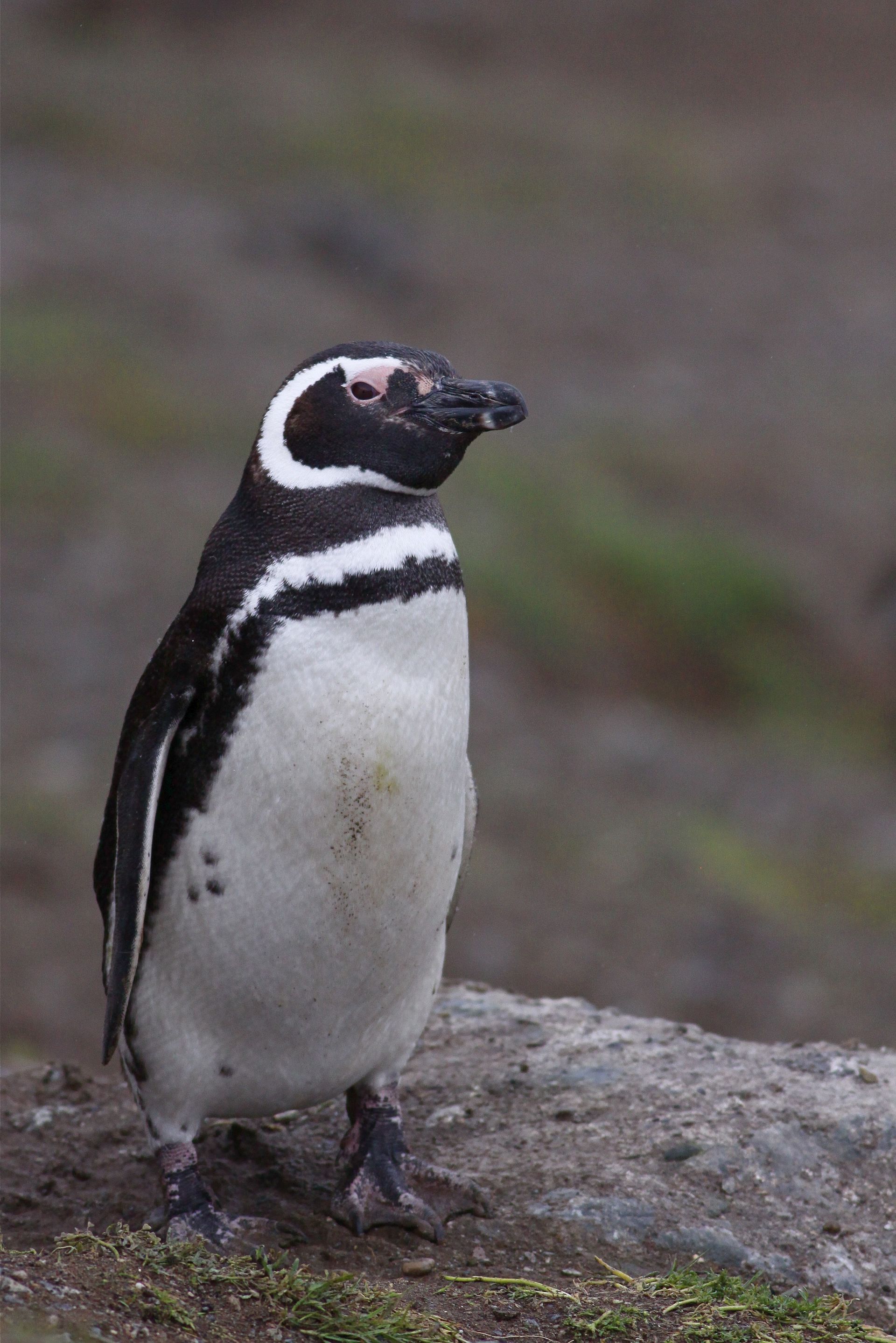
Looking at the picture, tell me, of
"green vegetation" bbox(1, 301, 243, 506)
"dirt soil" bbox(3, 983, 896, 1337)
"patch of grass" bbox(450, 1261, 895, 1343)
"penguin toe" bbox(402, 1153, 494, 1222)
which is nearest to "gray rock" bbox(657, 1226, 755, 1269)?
"dirt soil" bbox(3, 983, 896, 1337)

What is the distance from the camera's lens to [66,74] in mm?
21297

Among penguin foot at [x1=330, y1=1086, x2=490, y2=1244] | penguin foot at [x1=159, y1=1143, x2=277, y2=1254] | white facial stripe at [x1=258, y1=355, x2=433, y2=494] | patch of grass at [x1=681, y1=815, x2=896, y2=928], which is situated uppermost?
white facial stripe at [x1=258, y1=355, x2=433, y2=494]

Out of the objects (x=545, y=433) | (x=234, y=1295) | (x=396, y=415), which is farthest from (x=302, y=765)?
(x=545, y=433)

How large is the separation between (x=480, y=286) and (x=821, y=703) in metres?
7.75

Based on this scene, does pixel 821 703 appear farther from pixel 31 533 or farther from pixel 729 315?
pixel 729 315

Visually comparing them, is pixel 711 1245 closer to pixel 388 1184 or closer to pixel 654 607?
pixel 388 1184

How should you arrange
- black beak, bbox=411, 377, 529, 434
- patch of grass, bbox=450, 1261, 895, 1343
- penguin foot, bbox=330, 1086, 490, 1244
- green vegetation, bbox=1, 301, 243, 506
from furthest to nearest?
green vegetation, bbox=1, 301, 243, 506, penguin foot, bbox=330, 1086, 490, 1244, black beak, bbox=411, 377, 529, 434, patch of grass, bbox=450, 1261, 895, 1343

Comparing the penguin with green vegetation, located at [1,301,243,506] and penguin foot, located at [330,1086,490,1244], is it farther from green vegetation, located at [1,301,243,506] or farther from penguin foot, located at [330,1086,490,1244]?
green vegetation, located at [1,301,243,506]

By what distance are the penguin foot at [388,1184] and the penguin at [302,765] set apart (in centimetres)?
1

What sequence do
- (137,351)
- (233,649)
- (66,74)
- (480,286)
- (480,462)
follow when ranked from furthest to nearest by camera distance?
(66,74) < (480,286) < (137,351) < (480,462) < (233,649)

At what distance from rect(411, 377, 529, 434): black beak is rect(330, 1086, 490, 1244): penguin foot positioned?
5.09 feet

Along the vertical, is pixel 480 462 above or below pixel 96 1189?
above

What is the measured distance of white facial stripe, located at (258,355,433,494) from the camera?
336cm

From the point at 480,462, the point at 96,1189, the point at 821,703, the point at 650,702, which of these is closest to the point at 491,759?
the point at 650,702
